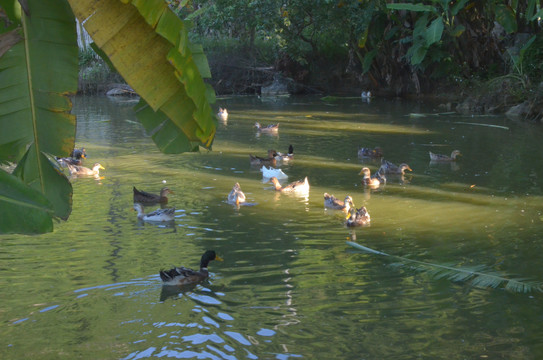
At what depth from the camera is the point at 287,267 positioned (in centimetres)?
859

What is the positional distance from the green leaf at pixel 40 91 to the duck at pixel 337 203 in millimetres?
6432

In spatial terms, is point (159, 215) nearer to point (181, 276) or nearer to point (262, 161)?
point (181, 276)

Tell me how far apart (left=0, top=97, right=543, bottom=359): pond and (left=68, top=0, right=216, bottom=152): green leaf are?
2414mm

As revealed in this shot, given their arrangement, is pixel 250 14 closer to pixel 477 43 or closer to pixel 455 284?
pixel 477 43

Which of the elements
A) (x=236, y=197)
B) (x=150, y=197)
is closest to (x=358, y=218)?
(x=236, y=197)

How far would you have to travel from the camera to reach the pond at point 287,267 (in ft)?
21.5

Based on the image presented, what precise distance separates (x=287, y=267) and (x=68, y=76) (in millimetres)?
4106

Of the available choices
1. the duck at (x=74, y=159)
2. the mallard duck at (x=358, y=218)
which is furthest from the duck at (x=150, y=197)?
the mallard duck at (x=358, y=218)

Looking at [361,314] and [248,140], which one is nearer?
[361,314]

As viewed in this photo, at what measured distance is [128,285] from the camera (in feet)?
26.2

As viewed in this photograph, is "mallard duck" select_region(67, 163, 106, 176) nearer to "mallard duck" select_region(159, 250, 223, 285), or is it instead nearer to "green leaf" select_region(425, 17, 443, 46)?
"mallard duck" select_region(159, 250, 223, 285)

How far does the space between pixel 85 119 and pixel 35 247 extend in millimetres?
16658

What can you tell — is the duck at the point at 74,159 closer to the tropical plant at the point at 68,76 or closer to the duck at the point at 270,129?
the duck at the point at 270,129

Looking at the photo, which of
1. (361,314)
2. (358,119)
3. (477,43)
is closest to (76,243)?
(361,314)
